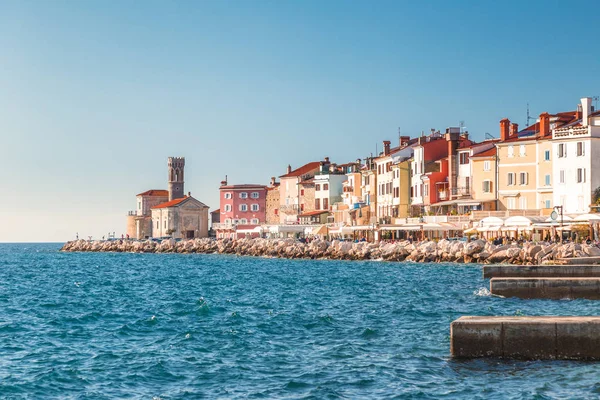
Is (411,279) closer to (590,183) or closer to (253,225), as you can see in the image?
(590,183)

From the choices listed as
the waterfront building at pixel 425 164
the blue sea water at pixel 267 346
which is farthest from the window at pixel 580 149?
the blue sea water at pixel 267 346

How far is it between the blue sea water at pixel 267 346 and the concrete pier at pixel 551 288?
30.2 inches

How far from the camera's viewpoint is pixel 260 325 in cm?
2614

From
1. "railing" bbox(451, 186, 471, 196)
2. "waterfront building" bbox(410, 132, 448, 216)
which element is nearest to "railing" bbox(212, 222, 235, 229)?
"waterfront building" bbox(410, 132, 448, 216)

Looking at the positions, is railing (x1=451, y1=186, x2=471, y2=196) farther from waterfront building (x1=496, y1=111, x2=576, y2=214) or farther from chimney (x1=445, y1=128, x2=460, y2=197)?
waterfront building (x1=496, y1=111, x2=576, y2=214)

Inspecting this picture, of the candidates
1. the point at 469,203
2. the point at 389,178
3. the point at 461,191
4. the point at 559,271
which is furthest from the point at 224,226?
the point at 559,271

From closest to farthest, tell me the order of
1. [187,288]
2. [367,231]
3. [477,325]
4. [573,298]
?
1. [477,325]
2. [573,298]
3. [187,288]
4. [367,231]

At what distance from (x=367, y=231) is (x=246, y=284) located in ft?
139

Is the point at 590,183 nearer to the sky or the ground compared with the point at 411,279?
nearer to the sky

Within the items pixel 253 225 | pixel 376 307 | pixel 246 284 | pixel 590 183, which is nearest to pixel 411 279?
pixel 246 284

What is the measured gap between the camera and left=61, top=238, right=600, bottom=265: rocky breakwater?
49656 millimetres

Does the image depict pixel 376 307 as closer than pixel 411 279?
A: Yes

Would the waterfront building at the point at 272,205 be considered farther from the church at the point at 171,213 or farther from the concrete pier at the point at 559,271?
the concrete pier at the point at 559,271

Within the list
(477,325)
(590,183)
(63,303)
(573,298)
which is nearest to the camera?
(477,325)
